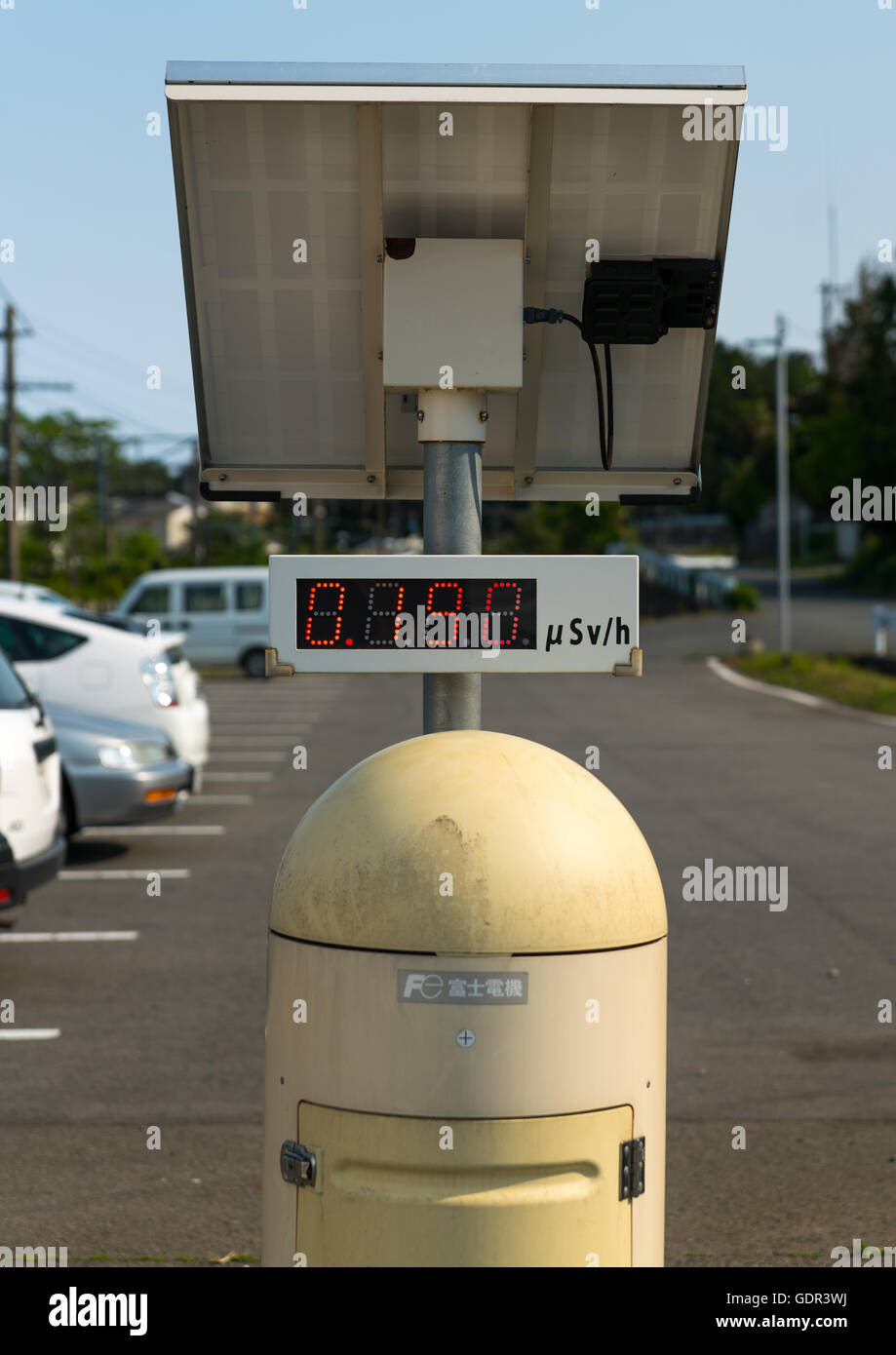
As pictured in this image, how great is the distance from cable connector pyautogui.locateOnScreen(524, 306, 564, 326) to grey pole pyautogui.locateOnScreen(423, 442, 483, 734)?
296 millimetres

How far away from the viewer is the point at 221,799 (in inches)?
567

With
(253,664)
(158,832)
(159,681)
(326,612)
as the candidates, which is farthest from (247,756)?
(326,612)

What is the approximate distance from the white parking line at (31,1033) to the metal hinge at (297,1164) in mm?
4111

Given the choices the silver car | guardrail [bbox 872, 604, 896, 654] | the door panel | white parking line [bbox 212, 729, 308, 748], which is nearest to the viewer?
the door panel

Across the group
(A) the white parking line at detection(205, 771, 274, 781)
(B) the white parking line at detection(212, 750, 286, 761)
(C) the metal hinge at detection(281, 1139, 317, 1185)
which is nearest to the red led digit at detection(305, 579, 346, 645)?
(C) the metal hinge at detection(281, 1139, 317, 1185)

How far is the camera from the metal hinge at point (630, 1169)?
2840 mm

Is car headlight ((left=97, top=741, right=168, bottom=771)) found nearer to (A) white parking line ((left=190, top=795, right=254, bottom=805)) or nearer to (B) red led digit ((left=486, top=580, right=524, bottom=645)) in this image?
(A) white parking line ((left=190, top=795, right=254, bottom=805))

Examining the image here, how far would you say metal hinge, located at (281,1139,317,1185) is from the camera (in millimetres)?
2830

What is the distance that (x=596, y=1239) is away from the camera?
2812 mm

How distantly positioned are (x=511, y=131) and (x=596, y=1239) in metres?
2.12

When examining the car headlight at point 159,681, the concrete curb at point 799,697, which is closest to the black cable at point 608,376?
the car headlight at point 159,681

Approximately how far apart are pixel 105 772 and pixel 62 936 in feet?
7.60

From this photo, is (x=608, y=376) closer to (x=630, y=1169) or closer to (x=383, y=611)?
(x=383, y=611)
